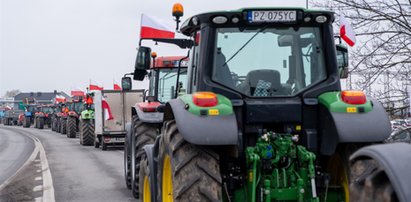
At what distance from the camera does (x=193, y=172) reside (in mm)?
4812

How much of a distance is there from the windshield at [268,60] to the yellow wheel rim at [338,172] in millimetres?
747

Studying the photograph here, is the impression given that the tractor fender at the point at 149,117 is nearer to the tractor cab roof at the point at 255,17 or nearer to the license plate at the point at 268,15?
the tractor cab roof at the point at 255,17

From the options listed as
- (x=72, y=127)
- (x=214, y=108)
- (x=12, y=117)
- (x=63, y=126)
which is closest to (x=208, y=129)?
(x=214, y=108)

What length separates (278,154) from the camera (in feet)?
17.0

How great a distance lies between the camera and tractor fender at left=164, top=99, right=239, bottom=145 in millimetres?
4809

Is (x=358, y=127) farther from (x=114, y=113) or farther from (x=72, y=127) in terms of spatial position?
(x=72, y=127)

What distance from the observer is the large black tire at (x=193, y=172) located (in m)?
4.76

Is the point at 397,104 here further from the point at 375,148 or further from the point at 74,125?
the point at 74,125

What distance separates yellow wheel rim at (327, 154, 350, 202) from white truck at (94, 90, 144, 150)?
53.4ft

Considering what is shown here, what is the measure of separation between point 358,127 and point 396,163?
248 cm

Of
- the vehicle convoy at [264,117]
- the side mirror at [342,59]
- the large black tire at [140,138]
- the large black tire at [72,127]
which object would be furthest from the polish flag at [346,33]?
the large black tire at [72,127]

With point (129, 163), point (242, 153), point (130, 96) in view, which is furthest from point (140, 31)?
point (130, 96)

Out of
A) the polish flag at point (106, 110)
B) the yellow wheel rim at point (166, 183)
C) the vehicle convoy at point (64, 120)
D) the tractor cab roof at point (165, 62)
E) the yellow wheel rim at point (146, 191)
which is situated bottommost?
the vehicle convoy at point (64, 120)

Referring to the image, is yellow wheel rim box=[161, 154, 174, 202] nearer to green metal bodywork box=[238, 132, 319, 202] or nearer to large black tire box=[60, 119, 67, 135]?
green metal bodywork box=[238, 132, 319, 202]
